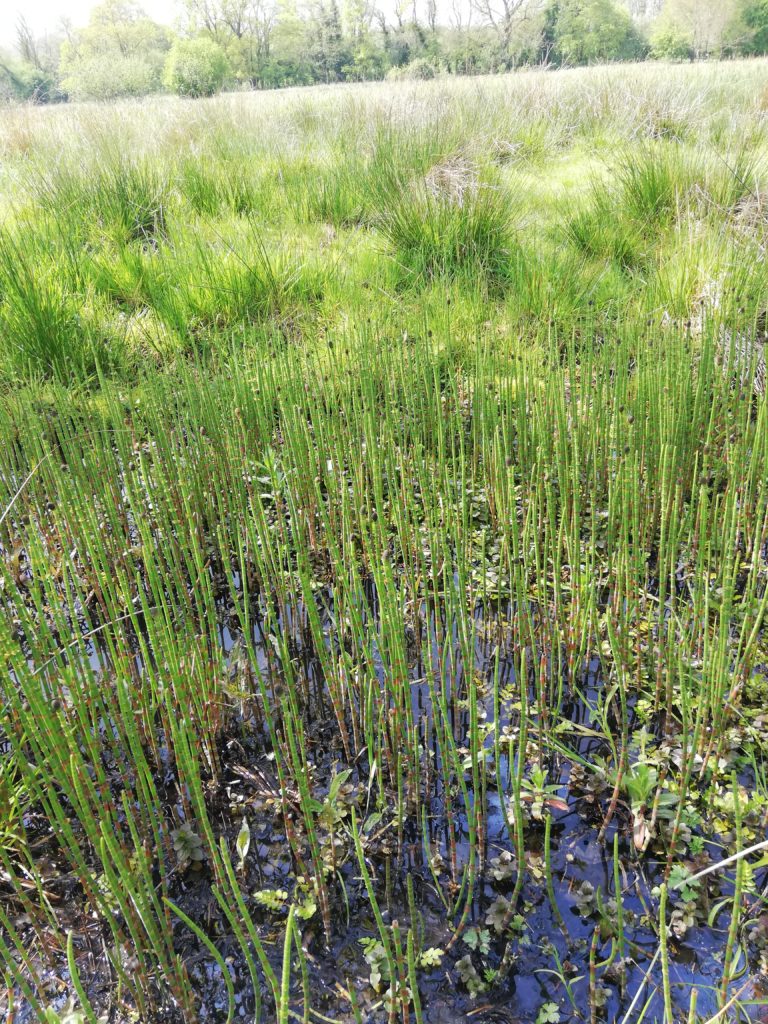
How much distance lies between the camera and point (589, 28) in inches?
1075

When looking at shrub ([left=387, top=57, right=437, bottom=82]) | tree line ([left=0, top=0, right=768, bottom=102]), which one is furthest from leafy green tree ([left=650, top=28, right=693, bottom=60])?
shrub ([left=387, top=57, right=437, bottom=82])

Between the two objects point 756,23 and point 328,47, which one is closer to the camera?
point 756,23

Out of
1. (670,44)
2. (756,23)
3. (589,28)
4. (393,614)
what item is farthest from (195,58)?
(393,614)

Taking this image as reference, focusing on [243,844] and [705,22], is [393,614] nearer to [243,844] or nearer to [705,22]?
[243,844]

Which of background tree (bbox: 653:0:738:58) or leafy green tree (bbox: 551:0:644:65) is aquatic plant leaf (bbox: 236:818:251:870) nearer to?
background tree (bbox: 653:0:738:58)

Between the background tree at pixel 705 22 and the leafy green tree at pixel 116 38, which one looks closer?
the background tree at pixel 705 22

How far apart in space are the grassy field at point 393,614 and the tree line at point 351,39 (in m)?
18.5

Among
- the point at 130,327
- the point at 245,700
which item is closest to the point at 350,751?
the point at 245,700

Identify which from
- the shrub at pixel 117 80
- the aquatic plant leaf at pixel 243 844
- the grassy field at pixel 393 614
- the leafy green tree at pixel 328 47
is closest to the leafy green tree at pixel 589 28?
the leafy green tree at pixel 328 47

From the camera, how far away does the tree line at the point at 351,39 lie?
22484mm

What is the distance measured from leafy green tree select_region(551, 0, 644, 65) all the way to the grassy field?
27.0 meters

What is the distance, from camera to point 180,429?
88.7 inches

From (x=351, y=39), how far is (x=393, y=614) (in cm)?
3554

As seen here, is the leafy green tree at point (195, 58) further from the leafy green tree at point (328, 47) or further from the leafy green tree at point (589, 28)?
the leafy green tree at point (589, 28)
